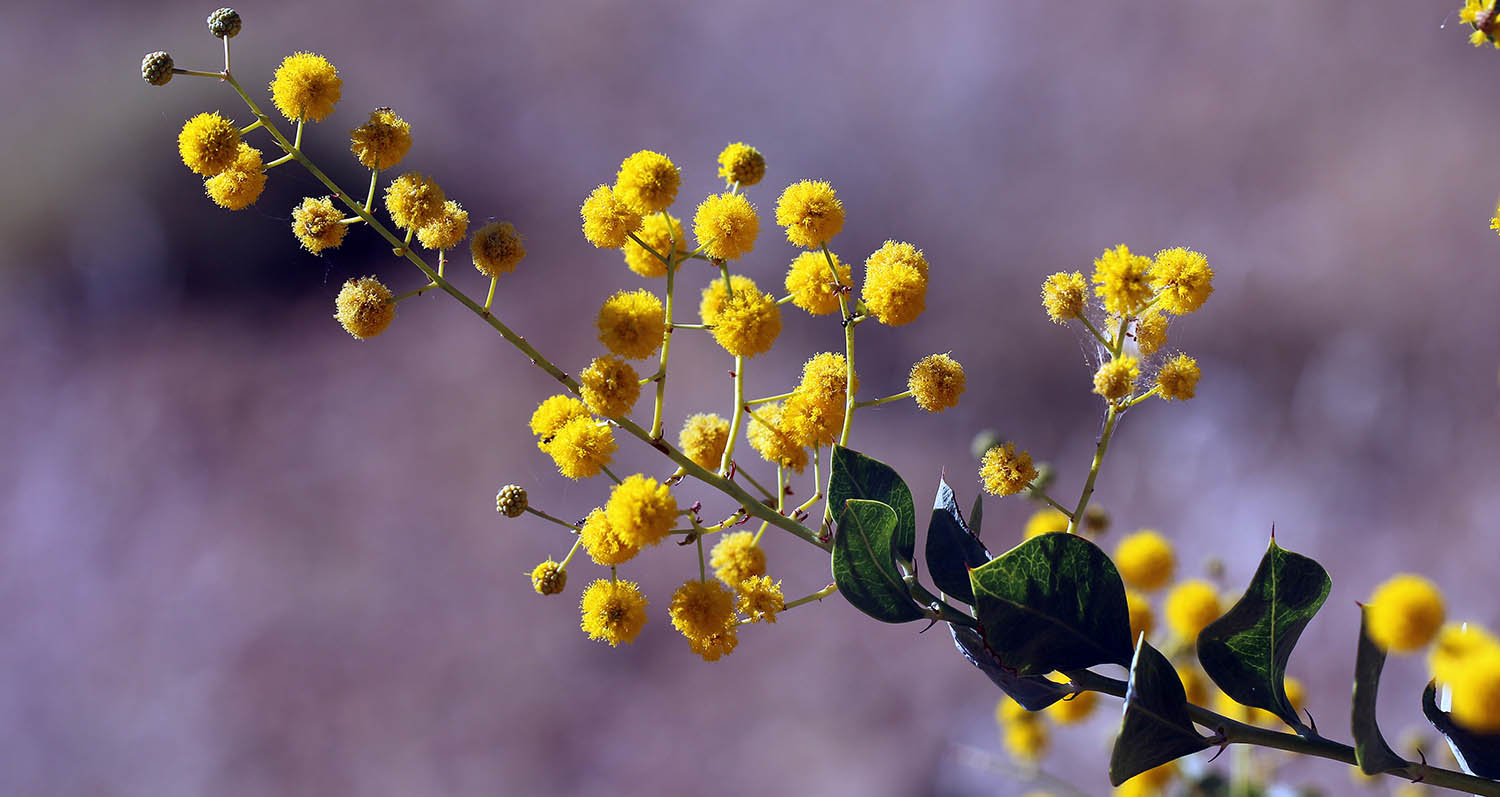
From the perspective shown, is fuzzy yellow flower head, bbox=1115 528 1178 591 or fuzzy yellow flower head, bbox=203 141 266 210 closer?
fuzzy yellow flower head, bbox=203 141 266 210

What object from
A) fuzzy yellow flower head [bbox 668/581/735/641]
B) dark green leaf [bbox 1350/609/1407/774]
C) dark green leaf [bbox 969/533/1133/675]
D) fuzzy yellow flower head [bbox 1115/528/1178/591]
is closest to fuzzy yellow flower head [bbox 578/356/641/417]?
fuzzy yellow flower head [bbox 668/581/735/641]

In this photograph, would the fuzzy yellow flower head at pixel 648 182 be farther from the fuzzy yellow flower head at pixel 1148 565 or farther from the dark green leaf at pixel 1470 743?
the fuzzy yellow flower head at pixel 1148 565

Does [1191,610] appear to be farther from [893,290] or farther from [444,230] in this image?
[444,230]

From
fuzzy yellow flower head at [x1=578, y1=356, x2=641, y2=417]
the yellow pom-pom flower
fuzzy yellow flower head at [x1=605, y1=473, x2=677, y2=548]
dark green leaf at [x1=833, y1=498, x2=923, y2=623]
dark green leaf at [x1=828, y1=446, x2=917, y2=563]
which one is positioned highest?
the yellow pom-pom flower

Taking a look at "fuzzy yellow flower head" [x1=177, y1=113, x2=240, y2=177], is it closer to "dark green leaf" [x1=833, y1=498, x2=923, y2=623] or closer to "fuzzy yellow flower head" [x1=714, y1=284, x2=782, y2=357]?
"fuzzy yellow flower head" [x1=714, y1=284, x2=782, y2=357]

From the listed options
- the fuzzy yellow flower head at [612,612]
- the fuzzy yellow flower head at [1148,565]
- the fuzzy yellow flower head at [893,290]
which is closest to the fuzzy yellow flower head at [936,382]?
the fuzzy yellow flower head at [893,290]

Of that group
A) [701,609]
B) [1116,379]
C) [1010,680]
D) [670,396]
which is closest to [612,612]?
[701,609]
